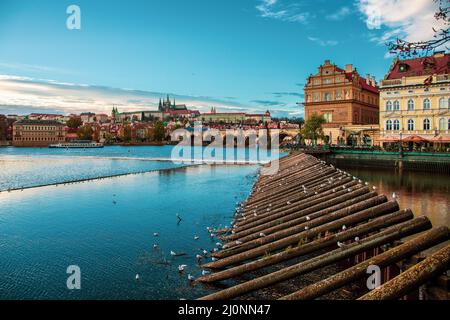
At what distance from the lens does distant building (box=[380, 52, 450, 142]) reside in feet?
196

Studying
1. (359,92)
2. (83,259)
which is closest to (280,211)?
(83,259)

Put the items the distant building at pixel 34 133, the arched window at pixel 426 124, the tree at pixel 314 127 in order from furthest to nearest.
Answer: the distant building at pixel 34 133 < the tree at pixel 314 127 < the arched window at pixel 426 124

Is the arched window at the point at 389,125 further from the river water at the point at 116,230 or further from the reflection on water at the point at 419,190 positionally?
the river water at the point at 116,230

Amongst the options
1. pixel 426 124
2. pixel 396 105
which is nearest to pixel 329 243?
pixel 426 124

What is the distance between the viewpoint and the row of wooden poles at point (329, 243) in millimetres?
7270

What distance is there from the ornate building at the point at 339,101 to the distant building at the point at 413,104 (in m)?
11.3

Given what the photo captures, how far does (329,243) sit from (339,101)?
7672cm

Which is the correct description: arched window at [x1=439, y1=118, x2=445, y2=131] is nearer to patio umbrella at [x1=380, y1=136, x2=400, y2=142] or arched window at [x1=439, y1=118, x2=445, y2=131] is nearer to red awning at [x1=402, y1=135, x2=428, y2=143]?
red awning at [x1=402, y1=135, x2=428, y2=143]

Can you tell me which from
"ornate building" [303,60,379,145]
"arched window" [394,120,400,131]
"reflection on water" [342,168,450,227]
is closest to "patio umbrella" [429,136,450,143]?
"arched window" [394,120,400,131]

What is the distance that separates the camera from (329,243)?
11047mm

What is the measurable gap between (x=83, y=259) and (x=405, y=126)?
6332cm

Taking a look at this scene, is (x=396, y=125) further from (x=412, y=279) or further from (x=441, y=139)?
(x=412, y=279)

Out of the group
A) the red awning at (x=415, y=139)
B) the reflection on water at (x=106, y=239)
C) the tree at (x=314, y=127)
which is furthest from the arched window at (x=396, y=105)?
the reflection on water at (x=106, y=239)
